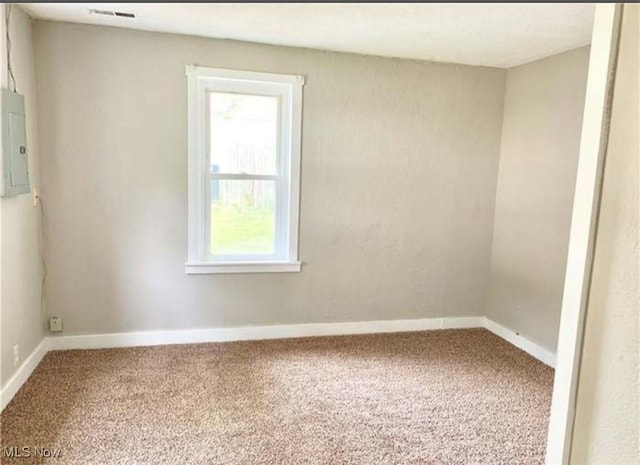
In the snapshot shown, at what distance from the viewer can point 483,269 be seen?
418 cm

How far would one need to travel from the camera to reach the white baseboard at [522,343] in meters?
3.46

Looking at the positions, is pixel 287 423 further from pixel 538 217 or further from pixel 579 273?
pixel 538 217

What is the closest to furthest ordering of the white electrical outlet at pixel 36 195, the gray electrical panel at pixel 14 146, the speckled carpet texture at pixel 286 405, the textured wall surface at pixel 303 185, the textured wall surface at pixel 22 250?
the speckled carpet texture at pixel 286 405 → the gray electrical panel at pixel 14 146 → the textured wall surface at pixel 22 250 → the white electrical outlet at pixel 36 195 → the textured wall surface at pixel 303 185

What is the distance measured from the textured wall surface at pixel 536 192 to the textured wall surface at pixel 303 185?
5.9 inches

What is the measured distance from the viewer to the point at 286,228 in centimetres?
369

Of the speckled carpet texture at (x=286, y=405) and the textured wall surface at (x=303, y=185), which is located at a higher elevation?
the textured wall surface at (x=303, y=185)

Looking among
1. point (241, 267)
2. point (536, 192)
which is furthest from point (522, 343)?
point (241, 267)

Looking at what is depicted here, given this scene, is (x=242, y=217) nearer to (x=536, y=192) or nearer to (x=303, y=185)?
(x=303, y=185)

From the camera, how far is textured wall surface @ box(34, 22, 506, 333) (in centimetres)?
322

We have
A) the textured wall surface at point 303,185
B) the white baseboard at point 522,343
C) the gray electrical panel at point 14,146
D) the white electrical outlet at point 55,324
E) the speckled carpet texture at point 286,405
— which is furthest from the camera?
the white baseboard at point 522,343

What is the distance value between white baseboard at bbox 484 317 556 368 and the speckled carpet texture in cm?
8

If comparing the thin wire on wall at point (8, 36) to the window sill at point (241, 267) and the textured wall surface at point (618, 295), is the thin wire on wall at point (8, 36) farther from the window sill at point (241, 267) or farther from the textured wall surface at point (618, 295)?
the textured wall surface at point (618, 295)

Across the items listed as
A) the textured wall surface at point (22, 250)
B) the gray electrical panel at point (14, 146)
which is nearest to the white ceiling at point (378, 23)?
the textured wall surface at point (22, 250)

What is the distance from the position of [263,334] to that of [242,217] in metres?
1.00
